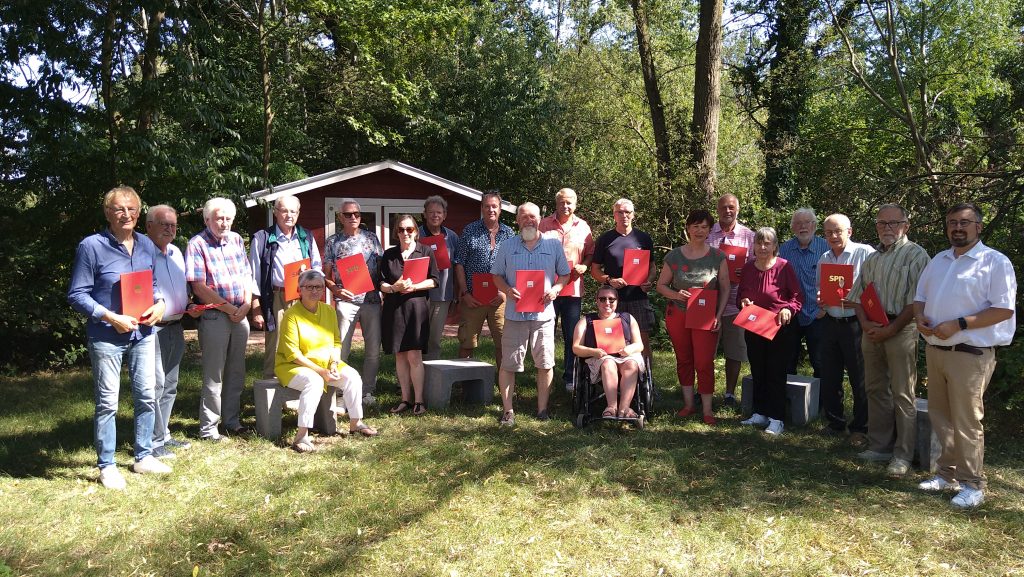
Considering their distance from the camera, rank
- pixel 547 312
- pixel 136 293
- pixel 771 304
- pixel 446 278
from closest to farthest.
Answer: pixel 136 293 < pixel 771 304 < pixel 547 312 < pixel 446 278

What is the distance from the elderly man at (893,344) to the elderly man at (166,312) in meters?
5.07

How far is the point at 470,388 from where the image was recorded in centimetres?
754

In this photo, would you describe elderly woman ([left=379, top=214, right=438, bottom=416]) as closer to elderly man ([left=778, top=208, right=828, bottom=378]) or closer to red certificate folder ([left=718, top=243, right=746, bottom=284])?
red certificate folder ([left=718, top=243, right=746, bottom=284])

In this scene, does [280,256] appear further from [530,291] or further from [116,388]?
[530,291]

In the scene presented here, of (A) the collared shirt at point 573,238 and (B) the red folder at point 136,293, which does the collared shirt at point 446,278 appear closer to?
(A) the collared shirt at point 573,238

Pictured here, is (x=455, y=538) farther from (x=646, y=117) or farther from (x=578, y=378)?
(x=646, y=117)

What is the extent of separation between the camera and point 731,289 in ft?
23.6

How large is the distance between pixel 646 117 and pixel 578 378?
22576mm

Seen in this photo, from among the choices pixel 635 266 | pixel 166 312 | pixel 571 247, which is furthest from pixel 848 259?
pixel 166 312

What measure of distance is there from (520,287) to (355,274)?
4.85ft

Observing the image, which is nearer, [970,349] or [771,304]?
[970,349]

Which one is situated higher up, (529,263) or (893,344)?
(529,263)

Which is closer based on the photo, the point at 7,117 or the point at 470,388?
the point at 470,388

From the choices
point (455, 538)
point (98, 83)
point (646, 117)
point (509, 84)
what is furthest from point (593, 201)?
point (455, 538)
